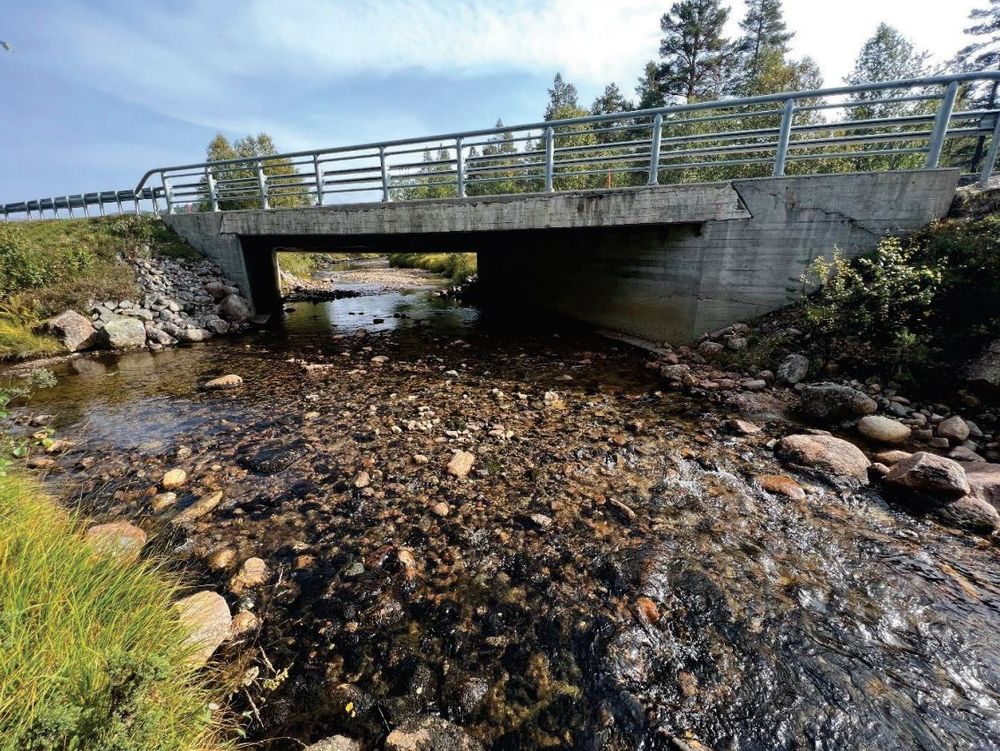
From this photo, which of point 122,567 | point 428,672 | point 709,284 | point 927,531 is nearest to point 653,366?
point 709,284

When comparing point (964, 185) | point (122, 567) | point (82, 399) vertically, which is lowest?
point (82, 399)

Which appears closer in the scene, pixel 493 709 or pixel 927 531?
pixel 493 709

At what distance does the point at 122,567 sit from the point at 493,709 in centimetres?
262

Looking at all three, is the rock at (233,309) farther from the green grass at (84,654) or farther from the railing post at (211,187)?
the green grass at (84,654)

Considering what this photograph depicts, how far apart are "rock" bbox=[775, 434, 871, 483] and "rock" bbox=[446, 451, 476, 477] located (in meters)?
4.15

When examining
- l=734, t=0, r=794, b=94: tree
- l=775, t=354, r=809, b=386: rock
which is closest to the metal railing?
l=775, t=354, r=809, b=386: rock

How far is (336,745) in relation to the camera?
2529mm

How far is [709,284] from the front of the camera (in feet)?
33.0

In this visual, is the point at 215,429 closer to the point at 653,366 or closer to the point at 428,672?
the point at 428,672

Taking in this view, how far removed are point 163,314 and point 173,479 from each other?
37.0 ft

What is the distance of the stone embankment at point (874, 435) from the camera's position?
4703 mm

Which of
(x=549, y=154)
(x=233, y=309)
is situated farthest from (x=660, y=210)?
(x=233, y=309)

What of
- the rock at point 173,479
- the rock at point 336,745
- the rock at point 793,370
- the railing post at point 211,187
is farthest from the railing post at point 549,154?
the railing post at point 211,187

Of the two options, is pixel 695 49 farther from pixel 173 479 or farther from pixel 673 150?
pixel 173 479
